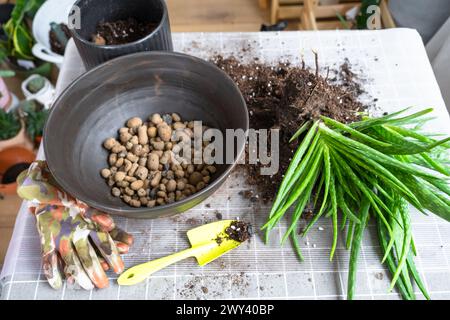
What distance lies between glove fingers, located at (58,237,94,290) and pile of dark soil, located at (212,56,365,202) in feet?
1.03

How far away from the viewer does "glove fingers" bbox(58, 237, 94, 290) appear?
2.08 feet

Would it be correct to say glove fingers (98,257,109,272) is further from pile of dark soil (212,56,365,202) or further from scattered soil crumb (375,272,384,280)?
scattered soil crumb (375,272,384,280)

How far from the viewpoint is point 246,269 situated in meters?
0.67

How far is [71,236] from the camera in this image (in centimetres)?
65

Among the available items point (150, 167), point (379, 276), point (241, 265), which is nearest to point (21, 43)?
point (150, 167)

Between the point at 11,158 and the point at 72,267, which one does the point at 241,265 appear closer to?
the point at 72,267

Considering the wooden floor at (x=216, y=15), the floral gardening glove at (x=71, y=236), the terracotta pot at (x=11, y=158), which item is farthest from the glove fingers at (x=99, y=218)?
the wooden floor at (x=216, y=15)

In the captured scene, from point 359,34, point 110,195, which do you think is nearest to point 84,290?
point 110,195

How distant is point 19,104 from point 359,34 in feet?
3.23

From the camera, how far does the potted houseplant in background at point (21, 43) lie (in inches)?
50.1

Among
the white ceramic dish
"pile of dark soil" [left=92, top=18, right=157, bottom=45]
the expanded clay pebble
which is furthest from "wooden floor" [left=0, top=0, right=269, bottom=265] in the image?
the expanded clay pebble

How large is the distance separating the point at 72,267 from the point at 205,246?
21 cm

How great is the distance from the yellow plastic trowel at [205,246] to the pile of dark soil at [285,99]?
83mm

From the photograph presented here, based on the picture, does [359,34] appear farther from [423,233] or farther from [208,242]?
[208,242]
